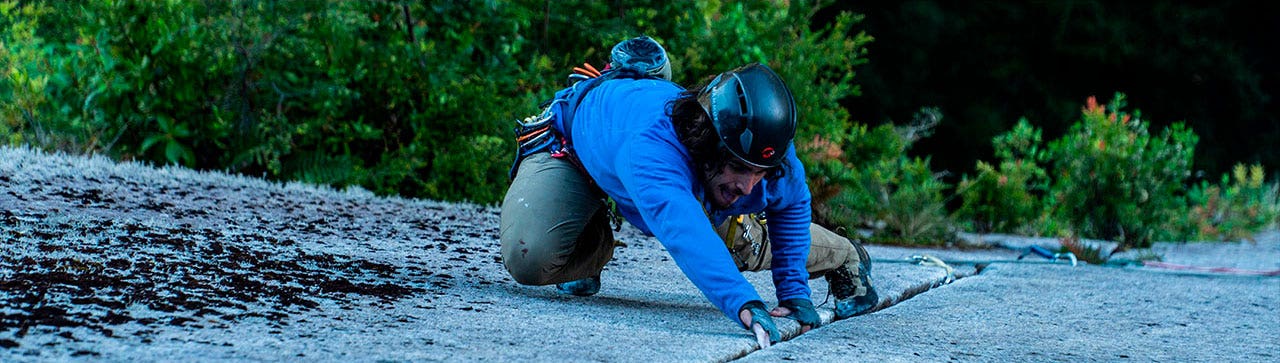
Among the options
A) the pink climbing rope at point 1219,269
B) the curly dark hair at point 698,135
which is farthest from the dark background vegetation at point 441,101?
the curly dark hair at point 698,135

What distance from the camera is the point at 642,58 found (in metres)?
3.82

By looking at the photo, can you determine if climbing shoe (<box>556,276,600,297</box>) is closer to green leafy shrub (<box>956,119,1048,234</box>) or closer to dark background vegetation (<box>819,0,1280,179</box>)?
green leafy shrub (<box>956,119,1048,234</box>)

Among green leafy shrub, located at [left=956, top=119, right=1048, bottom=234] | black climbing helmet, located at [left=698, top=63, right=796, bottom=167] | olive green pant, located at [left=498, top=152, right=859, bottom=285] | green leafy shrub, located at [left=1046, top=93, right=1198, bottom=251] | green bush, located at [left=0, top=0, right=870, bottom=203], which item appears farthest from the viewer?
green leafy shrub, located at [left=956, top=119, right=1048, bottom=234]

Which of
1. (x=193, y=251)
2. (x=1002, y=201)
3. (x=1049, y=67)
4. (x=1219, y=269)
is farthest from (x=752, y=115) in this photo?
(x=1049, y=67)

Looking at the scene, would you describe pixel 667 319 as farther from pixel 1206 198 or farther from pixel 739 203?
pixel 1206 198

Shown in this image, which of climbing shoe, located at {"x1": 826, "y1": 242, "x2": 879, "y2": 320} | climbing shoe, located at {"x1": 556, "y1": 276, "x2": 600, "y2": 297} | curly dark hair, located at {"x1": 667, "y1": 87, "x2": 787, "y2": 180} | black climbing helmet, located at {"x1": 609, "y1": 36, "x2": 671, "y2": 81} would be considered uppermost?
black climbing helmet, located at {"x1": 609, "y1": 36, "x2": 671, "y2": 81}

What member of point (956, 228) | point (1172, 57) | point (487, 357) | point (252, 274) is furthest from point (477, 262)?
point (1172, 57)

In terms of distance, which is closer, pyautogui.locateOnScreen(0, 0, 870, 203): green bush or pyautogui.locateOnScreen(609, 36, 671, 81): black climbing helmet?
pyautogui.locateOnScreen(609, 36, 671, 81): black climbing helmet

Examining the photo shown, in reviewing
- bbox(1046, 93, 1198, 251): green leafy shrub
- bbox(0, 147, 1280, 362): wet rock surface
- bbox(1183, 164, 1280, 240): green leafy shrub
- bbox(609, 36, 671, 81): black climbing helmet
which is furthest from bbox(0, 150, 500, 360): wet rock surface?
bbox(1183, 164, 1280, 240): green leafy shrub

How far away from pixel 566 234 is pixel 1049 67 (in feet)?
26.6

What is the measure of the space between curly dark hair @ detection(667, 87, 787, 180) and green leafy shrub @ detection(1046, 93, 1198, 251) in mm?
4544

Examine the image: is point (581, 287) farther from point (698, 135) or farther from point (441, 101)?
point (441, 101)

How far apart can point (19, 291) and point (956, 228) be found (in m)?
5.08

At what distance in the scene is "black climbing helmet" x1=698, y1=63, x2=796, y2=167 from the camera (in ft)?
9.84
